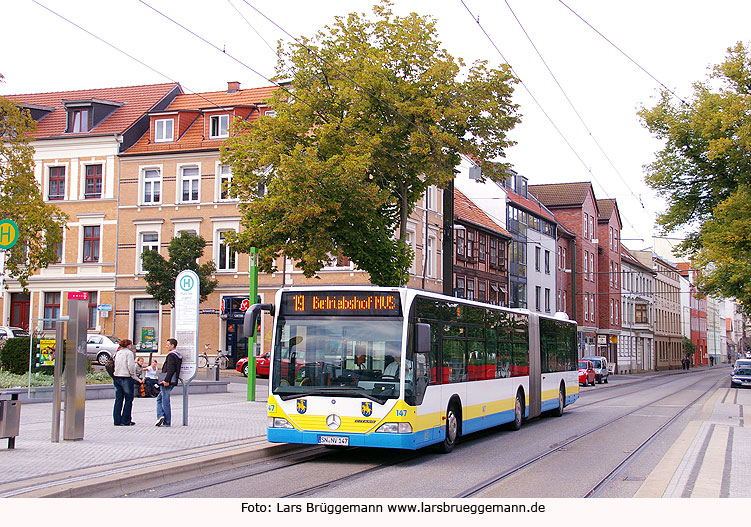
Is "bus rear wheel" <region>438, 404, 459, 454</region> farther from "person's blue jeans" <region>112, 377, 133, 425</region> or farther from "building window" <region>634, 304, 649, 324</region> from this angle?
"building window" <region>634, 304, 649, 324</region>

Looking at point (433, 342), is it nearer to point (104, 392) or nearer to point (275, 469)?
point (275, 469)

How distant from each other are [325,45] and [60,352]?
13115 millimetres

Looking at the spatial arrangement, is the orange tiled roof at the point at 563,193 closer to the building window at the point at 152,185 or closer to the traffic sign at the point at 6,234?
the building window at the point at 152,185

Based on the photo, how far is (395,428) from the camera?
12.5m

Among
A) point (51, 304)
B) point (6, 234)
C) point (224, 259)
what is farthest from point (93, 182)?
point (6, 234)

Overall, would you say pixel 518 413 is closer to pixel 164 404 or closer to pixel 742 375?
pixel 164 404

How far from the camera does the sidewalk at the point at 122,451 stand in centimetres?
984

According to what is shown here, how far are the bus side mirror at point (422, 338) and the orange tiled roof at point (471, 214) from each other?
35.1 m

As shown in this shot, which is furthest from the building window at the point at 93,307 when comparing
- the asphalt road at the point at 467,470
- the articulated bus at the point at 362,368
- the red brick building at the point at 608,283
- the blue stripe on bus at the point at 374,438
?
the red brick building at the point at 608,283

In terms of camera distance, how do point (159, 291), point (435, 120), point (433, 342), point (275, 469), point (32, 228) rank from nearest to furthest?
point (275, 469) → point (433, 342) → point (435, 120) → point (32, 228) → point (159, 291)

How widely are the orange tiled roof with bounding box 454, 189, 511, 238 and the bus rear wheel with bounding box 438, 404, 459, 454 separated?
33332 millimetres

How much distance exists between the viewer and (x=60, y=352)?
1333 cm

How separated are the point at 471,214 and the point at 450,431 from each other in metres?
38.3
